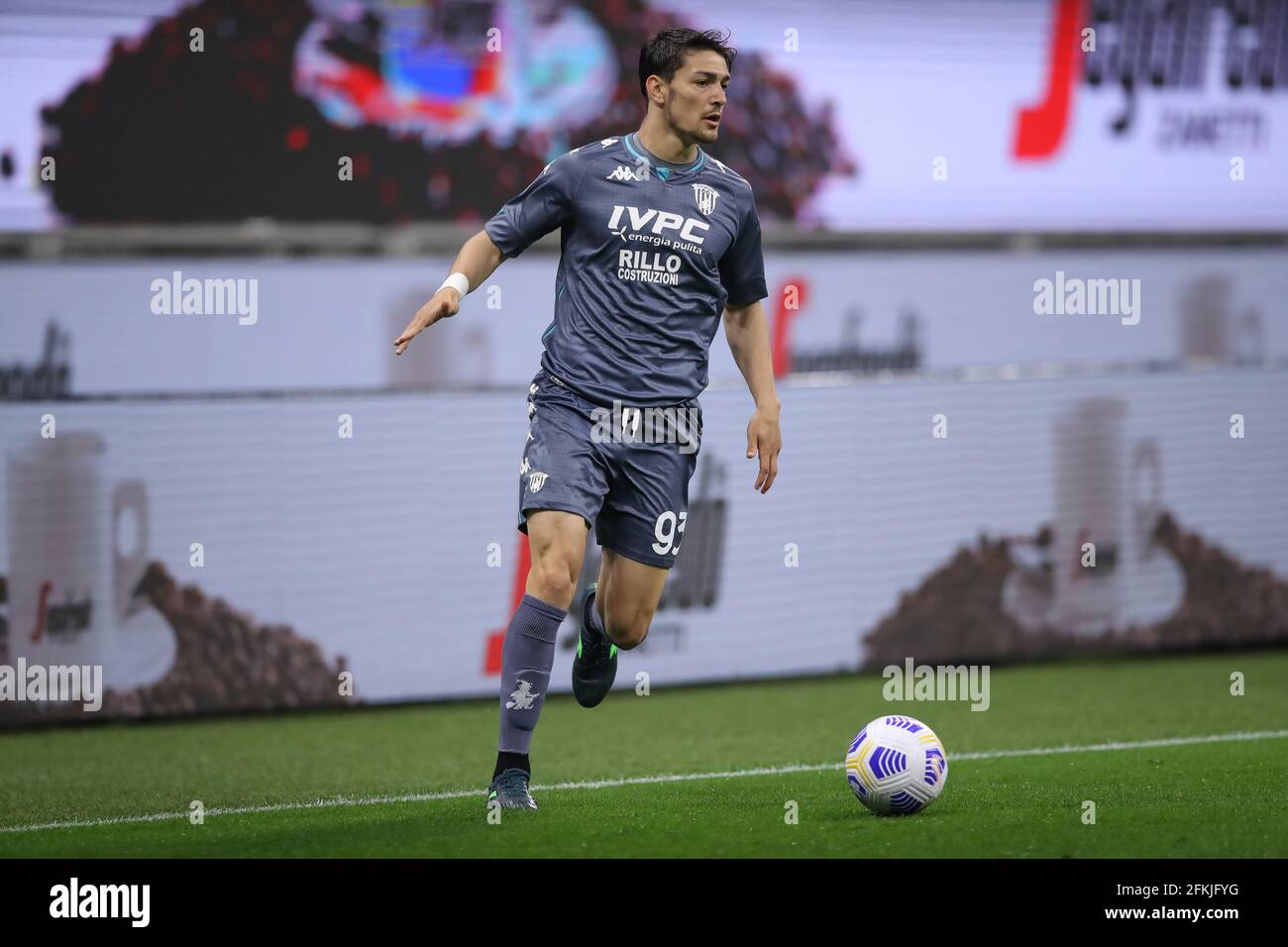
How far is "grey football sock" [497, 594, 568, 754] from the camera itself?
5.88m

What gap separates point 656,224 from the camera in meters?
6.16

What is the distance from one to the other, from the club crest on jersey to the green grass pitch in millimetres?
2153

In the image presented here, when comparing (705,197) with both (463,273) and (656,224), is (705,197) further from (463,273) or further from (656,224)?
(463,273)

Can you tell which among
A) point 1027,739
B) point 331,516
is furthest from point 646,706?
point 1027,739

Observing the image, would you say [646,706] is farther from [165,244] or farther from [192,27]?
[192,27]

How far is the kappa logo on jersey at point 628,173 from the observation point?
6184 mm

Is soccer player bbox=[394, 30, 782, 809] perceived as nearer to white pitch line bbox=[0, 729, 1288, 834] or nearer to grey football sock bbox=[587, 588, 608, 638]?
grey football sock bbox=[587, 588, 608, 638]

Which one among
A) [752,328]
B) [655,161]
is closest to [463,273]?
[655,161]

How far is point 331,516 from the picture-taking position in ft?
36.6

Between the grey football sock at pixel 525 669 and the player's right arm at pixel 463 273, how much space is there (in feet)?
3.30

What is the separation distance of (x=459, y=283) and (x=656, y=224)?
2.57ft

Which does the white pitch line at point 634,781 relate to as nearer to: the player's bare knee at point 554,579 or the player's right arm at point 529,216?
the player's bare knee at point 554,579

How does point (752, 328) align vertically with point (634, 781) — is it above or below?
above

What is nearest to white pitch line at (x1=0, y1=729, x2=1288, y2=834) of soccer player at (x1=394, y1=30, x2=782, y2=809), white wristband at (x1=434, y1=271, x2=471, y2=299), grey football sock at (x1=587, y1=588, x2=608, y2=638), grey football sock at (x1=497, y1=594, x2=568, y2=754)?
grey football sock at (x1=587, y1=588, x2=608, y2=638)
